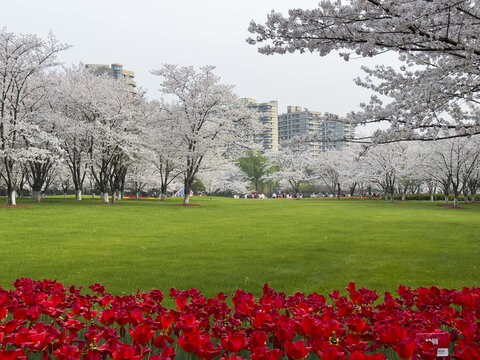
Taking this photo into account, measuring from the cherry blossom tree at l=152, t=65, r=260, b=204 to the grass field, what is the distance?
1763 centimetres

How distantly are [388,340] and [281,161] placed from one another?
69249 millimetres

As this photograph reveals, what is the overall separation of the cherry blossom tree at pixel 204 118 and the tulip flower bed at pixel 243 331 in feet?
105

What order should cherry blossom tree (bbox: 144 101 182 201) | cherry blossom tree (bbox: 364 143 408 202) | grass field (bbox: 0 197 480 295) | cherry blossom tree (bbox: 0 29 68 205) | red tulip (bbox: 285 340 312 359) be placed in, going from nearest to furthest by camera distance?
red tulip (bbox: 285 340 312 359) → grass field (bbox: 0 197 480 295) → cherry blossom tree (bbox: 0 29 68 205) → cherry blossom tree (bbox: 144 101 182 201) → cherry blossom tree (bbox: 364 143 408 202)

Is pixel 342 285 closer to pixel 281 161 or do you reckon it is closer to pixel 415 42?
pixel 415 42

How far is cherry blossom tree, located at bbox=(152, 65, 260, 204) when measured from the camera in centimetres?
3625

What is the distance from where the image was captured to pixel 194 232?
17.0 m

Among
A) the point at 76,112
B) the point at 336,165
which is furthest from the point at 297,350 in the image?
the point at 336,165

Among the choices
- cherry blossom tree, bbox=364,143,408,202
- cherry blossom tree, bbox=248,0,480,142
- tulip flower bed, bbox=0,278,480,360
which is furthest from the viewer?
cherry blossom tree, bbox=364,143,408,202

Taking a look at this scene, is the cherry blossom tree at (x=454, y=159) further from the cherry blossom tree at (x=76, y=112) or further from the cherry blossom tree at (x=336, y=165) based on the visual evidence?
the cherry blossom tree at (x=76, y=112)

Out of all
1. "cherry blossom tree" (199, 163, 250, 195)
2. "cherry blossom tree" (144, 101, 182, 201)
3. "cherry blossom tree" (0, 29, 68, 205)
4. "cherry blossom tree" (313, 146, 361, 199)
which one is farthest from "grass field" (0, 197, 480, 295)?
"cherry blossom tree" (199, 163, 250, 195)

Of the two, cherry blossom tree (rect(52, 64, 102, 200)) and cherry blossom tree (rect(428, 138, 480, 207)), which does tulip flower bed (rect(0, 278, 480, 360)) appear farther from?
cherry blossom tree (rect(428, 138, 480, 207))

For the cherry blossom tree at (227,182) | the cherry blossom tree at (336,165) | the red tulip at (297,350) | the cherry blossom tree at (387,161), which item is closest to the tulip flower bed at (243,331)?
the red tulip at (297,350)

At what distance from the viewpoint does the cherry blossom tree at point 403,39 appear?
20.4ft

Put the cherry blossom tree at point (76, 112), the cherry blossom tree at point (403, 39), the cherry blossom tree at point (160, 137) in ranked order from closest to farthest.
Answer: the cherry blossom tree at point (403, 39) < the cherry blossom tree at point (76, 112) < the cherry blossom tree at point (160, 137)
